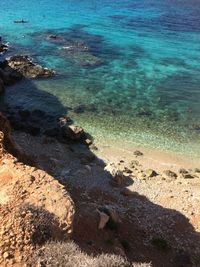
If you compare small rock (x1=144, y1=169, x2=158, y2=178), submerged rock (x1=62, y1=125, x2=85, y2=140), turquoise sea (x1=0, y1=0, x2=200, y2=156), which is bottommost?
turquoise sea (x1=0, y1=0, x2=200, y2=156)

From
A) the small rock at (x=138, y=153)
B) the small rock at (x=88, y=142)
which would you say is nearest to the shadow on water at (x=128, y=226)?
the small rock at (x=88, y=142)

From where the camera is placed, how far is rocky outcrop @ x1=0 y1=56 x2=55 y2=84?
186 ft

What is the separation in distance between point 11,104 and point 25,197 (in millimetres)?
30988

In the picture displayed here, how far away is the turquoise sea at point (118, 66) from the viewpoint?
47.5 metres

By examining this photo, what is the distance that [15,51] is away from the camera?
70.8 m

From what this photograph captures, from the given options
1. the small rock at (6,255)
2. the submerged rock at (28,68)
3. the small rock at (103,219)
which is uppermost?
the small rock at (6,255)

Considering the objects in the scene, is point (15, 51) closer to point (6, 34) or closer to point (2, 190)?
point (6, 34)

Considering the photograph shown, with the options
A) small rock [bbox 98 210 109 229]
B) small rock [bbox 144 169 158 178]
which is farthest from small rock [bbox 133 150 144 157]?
small rock [bbox 98 210 109 229]

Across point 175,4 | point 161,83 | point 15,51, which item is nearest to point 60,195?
point 161,83

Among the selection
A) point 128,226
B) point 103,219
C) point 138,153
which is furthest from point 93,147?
point 103,219

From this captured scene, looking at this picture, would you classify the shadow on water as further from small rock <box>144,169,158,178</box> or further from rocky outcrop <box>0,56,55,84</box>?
rocky outcrop <box>0,56,55,84</box>

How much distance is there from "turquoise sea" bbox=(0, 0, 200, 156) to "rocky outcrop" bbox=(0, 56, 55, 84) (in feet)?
4.65

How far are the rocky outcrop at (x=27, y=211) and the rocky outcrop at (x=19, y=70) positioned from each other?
116 ft

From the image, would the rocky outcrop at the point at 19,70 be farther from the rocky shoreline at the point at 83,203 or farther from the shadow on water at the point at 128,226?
the shadow on water at the point at 128,226
